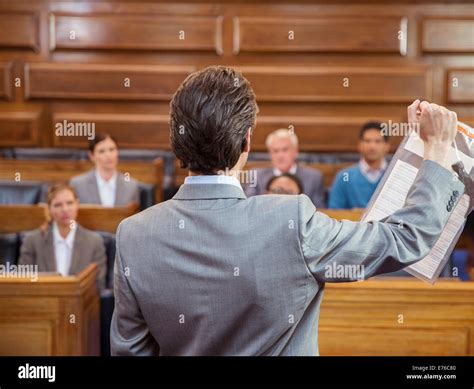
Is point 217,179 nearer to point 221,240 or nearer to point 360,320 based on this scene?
point 221,240

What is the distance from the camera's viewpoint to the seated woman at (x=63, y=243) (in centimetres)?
301

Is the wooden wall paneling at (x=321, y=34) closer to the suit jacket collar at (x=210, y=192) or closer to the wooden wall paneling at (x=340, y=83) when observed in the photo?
the wooden wall paneling at (x=340, y=83)

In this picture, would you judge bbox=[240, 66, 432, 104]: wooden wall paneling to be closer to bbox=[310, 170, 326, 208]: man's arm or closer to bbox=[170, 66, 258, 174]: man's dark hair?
bbox=[310, 170, 326, 208]: man's arm

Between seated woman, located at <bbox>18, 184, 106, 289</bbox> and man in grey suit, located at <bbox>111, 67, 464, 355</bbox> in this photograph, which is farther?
seated woman, located at <bbox>18, 184, 106, 289</bbox>

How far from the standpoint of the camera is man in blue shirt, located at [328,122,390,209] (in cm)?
387

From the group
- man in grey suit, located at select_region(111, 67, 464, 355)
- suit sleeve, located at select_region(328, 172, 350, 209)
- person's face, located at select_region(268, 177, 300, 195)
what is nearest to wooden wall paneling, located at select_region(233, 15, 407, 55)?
suit sleeve, located at select_region(328, 172, 350, 209)

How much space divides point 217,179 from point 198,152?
0.05 meters

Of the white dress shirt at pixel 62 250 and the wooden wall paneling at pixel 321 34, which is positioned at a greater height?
the wooden wall paneling at pixel 321 34

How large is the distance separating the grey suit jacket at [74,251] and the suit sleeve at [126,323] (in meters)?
1.89

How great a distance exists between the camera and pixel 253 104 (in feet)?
3.47

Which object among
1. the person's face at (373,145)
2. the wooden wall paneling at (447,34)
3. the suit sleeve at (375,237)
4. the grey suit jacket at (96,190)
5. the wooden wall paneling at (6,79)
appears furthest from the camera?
the wooden wall paneling at (6,79)

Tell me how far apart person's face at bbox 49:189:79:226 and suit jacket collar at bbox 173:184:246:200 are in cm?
215

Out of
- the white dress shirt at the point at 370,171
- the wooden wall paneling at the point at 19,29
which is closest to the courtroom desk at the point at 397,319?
the white dress shirt at the point at 370,171
